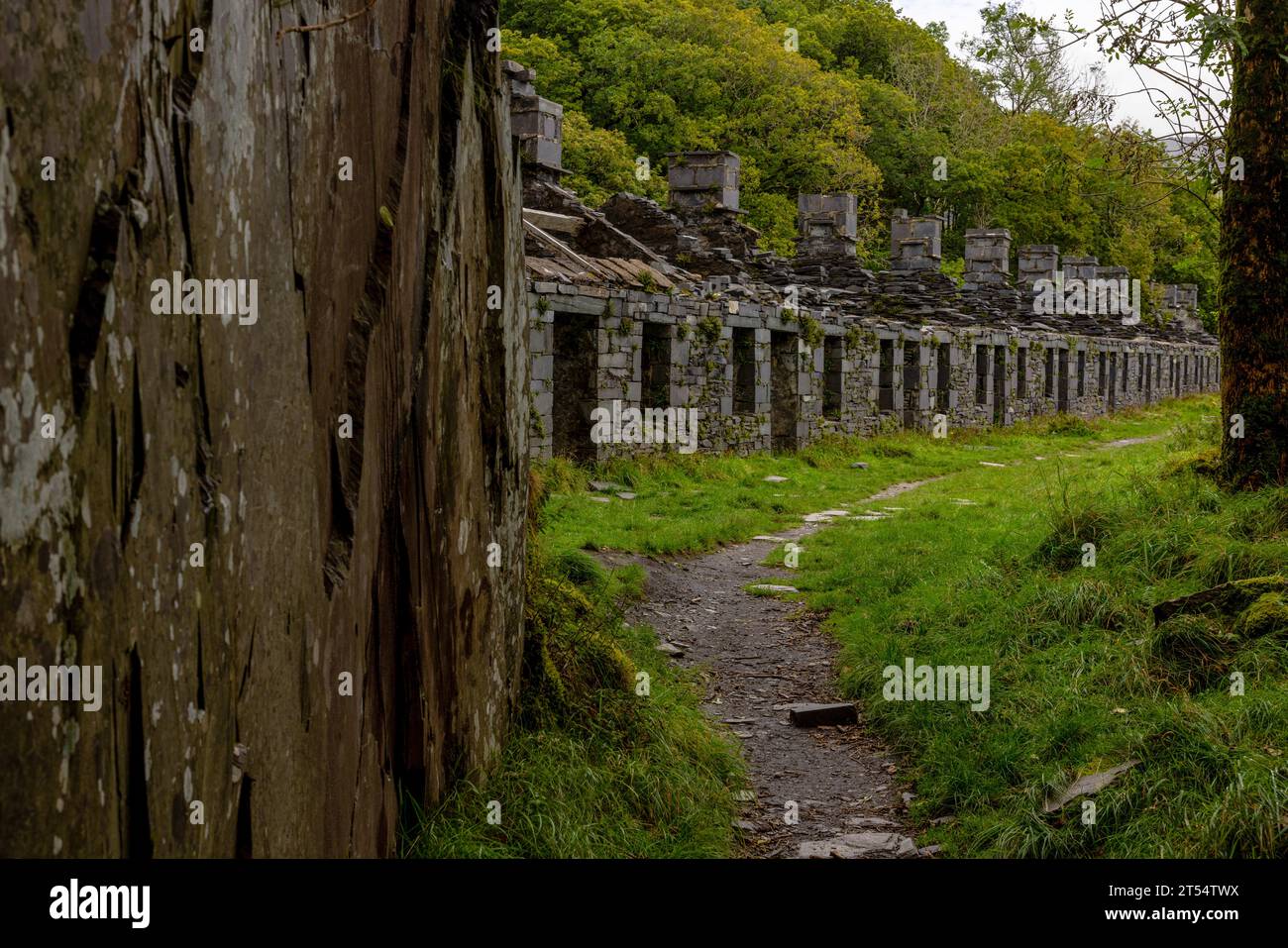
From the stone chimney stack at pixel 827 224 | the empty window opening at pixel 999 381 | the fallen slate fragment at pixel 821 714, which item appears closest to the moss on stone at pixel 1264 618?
the fallen slate fragment at pixel 821 714

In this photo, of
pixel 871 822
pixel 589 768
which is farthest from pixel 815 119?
pixel 589 768

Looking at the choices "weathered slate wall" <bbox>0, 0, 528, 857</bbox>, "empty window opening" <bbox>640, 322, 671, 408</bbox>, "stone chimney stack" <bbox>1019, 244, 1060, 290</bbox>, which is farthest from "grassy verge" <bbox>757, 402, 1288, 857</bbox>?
"stone chimney stack" <bbox>1019, 244, 1060, 290</bbox>

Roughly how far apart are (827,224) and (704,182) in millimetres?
7228

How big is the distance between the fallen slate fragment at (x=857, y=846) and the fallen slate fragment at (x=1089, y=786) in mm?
615

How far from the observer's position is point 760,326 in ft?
68.4

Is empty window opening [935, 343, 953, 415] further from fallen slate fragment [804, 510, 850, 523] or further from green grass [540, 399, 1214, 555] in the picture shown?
fallen slate fragment [804, 510, 850, 523]

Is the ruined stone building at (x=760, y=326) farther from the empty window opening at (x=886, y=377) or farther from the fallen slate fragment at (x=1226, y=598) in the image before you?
the fallen slate fragment at (x=1226, y=598)

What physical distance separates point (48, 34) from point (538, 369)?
13379 millimetres

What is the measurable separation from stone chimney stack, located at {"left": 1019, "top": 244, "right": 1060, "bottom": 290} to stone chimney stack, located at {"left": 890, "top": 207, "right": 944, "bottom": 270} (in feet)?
23.9

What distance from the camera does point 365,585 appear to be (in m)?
3.59

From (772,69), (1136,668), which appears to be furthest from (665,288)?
(772,69)

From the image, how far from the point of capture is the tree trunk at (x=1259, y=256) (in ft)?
31.2

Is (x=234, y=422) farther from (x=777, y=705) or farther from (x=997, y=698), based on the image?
(x=777, y=705)

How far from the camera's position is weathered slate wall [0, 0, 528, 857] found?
1.88m
